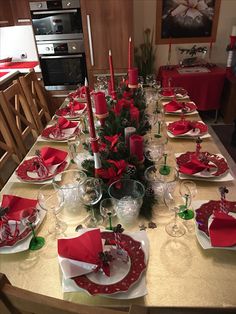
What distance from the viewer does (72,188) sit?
39.6 inches

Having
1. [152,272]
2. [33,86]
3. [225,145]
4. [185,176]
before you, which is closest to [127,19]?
[33,86]

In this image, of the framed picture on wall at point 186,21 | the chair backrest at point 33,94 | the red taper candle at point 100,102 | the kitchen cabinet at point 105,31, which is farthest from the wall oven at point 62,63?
the red taper candle at point 100,102

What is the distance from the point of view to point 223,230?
0.86m

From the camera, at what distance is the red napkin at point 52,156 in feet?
4.20

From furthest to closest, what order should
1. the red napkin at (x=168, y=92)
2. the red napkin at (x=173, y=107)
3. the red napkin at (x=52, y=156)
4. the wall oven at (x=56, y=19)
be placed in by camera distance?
the wall oven at (x=56, y=19), the red napkin at (x=168, y=92), the red napkin at (x=173, y=107), the red napkin at (x=52, y=156)

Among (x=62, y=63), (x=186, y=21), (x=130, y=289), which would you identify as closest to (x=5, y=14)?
(x=62, y=63)

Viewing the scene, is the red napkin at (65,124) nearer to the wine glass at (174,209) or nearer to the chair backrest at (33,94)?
the chair backrest at (33,94)

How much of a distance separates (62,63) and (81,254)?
260 centimetres

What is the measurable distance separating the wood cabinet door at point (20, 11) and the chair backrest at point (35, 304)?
2926 millimetres

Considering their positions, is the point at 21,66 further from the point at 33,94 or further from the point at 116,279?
the point at 116,279

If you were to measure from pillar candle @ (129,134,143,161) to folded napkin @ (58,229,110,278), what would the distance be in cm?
34

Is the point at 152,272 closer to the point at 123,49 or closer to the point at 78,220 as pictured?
the point at 78,220

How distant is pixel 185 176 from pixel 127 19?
2.14m

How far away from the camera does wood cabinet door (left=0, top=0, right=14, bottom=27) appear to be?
2682 mm
